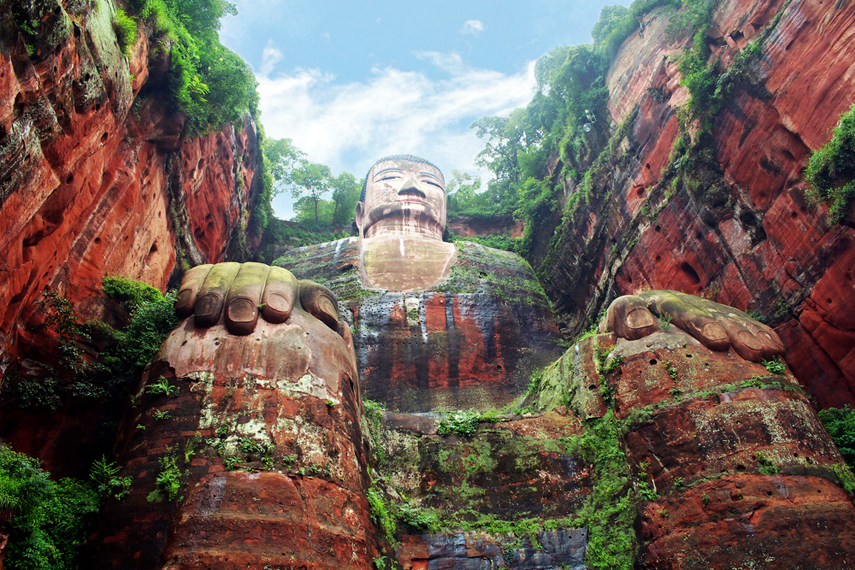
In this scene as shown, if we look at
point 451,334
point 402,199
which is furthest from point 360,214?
point 451,334

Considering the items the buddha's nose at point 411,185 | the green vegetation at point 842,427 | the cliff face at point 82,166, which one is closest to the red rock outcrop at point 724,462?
the green vegetation at point 842,427

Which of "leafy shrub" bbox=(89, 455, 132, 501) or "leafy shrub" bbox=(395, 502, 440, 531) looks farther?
"leafy shrub" bbox=(395, 502, 440, 531)

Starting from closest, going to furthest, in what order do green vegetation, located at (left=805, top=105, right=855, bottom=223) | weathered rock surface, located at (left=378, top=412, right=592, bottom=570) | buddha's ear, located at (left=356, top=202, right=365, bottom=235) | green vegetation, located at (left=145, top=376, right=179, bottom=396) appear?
1. green vegetation, located at (left=145, top=376, right=179, bottom=396)
2. weathered rock surface, located at (left=378, top=412, right=592, bottom=570)
3. green vegetation, located at (left=805, top=105, right=855, bottom=223)
4. buddha's ear, located at (left=356, top=202, right=365, bottom=235)

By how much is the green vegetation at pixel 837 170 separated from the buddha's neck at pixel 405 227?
1486 centimetres

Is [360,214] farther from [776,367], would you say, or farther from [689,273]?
[776,367]

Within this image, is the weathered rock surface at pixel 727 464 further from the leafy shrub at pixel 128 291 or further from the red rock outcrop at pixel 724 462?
the leafy shrub at pixel 128 291

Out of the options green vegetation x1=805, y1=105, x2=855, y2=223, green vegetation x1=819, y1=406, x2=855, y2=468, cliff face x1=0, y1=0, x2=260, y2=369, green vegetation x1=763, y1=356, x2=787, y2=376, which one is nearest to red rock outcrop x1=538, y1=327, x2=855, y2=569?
green vegetation x1=763, y1=356, x2=787, y2=376

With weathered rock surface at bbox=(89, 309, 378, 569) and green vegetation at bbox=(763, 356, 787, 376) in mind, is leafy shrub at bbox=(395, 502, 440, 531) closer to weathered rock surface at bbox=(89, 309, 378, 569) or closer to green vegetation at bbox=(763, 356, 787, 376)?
weathered rock surface at bbox=(89, 309, 378, 569)

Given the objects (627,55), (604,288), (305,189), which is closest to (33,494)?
(604,288)

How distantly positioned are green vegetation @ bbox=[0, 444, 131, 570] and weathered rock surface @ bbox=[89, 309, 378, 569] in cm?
24

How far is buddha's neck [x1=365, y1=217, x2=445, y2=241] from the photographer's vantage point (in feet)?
75.3

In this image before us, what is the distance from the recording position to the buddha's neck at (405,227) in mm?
22953

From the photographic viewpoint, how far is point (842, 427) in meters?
8.39

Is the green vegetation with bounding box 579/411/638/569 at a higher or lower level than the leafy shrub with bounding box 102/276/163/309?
lower
